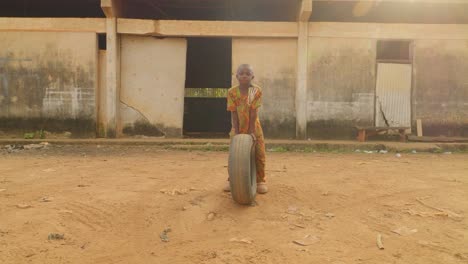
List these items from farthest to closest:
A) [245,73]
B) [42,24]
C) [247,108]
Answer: [42,24]
[247,108]
[245,73]

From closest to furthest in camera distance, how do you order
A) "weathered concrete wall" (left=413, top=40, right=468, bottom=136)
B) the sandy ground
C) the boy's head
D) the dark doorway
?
the sandy ground → the boy's head → "weathered concrete wall" (left=413, top=40, right=468, bottom=136) → the dark doorway

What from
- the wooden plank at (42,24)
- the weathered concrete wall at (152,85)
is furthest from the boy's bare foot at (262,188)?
the wooden plank at (42,24)

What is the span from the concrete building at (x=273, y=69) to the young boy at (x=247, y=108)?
16.4ft

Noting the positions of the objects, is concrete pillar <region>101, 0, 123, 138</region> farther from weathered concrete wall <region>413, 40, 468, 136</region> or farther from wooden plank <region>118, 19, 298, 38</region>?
weathered concrete wall <region>413, 40, 468, 136</region>

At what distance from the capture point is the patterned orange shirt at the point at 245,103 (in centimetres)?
433

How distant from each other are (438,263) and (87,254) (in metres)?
2.50

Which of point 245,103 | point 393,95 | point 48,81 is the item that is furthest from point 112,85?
point 393,95

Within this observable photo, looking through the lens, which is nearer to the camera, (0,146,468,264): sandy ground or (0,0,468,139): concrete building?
(0,146,468,264): sandy ground

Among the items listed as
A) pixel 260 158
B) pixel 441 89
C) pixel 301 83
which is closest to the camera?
pixel 260 158

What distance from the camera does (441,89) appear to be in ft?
30.9

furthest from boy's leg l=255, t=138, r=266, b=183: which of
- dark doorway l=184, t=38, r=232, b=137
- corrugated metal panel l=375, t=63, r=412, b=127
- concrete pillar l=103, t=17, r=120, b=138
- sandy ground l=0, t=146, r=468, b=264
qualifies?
dark doorway l=184, t=38, r=232, b=137

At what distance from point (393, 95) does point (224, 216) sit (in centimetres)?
724

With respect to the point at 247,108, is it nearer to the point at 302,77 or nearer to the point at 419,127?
the point at 302,77

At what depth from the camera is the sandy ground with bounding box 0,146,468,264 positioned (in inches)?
113
